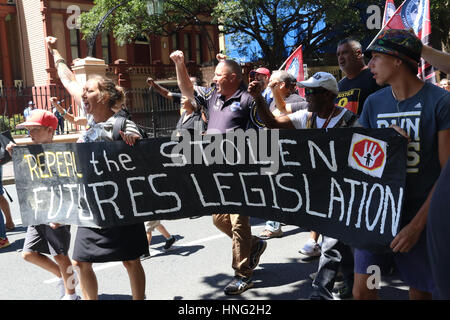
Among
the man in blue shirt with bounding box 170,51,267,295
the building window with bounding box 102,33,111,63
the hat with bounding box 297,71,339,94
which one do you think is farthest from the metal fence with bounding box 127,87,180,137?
the hat with bounding box 297,71,339,94

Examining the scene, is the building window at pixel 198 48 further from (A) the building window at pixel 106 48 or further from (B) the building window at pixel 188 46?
(A) the building window at pixel 106 48

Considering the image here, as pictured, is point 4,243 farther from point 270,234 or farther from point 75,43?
point 75,43

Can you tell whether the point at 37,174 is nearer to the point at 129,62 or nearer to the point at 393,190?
the point at 393,190

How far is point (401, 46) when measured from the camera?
2.68m

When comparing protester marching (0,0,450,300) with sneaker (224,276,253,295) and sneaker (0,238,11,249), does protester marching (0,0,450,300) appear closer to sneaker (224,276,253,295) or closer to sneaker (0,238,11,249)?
sneaker (224,276,253,295)

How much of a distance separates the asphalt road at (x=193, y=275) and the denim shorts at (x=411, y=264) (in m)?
1.45

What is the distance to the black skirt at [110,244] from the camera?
3.30 metres

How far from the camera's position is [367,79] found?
4.47m

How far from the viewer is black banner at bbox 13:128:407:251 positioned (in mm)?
3043

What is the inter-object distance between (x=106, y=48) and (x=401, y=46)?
26577mm

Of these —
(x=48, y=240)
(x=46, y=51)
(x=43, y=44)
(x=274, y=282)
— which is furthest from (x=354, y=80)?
(x=43, y=44)

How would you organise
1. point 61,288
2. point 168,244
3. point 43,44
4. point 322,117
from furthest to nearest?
point 43,44 → point 168,244 → point 61,288 → point 322,117

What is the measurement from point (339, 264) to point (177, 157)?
1650 millimetres
